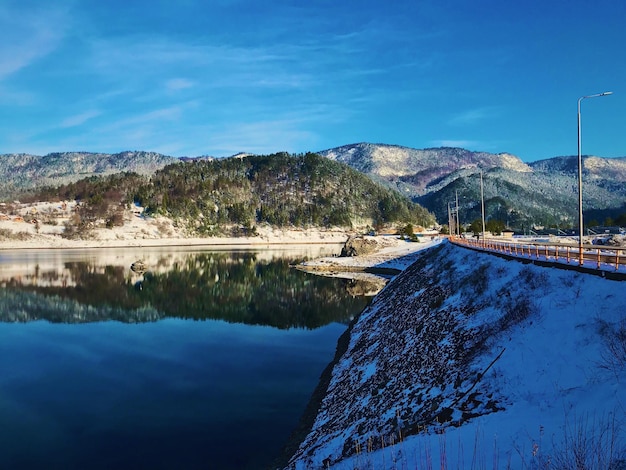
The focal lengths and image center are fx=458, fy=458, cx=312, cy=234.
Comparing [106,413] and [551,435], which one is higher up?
[551,435]

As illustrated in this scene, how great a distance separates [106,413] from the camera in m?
23.8

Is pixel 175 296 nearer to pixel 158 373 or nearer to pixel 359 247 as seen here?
pixel 158 373

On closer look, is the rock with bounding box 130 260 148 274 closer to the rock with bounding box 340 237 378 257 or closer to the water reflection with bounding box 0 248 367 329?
the water reflection with bounding box 0 248 367 329

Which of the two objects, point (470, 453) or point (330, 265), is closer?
point (470, 453)

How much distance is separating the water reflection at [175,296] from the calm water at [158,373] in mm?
315

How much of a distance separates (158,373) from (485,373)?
2223 centimetres

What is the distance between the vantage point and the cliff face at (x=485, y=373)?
508 inches

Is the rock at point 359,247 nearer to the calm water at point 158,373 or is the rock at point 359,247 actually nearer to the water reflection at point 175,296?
the water reflection at point 175,296

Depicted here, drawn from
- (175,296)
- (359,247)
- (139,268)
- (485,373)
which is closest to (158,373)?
(485,373)

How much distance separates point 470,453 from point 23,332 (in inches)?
1811

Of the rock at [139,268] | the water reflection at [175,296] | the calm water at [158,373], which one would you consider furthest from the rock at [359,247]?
the calm water at [158,373]

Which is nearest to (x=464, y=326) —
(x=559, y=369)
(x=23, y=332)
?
(x=559, y=369)

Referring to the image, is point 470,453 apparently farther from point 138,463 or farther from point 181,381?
point 181,381

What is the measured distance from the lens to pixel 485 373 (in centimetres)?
1636
